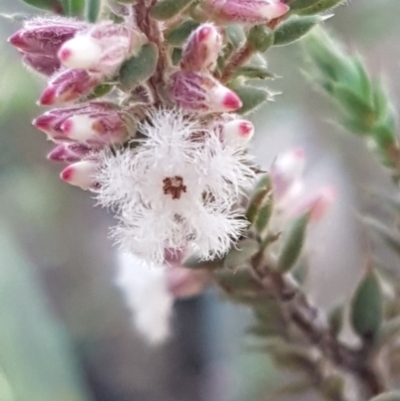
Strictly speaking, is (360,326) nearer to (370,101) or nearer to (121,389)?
(370,101)

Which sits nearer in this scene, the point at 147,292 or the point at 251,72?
the point at 251,72

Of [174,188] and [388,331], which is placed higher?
[174,188]

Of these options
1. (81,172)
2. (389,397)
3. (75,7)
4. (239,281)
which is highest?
(75,7)

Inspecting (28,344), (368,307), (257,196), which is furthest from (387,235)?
(28,344)

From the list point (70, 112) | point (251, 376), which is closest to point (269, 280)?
point (70, 112)

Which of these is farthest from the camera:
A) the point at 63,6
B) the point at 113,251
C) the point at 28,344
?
the point at 113,251

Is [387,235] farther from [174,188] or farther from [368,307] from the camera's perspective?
[174,188]

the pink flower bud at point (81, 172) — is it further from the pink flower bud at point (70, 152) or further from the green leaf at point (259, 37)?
the green leaf at point (259, 37)

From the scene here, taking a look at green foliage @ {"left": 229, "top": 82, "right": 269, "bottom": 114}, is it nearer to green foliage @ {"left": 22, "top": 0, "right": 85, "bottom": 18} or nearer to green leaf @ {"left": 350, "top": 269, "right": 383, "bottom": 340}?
green foliage @ {"left": 22, "top": 0, "right": 85, "bottom": 18}
